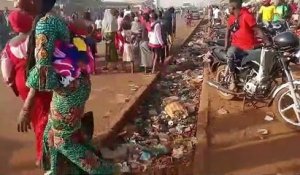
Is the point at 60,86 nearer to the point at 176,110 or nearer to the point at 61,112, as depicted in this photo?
the point at 61,112

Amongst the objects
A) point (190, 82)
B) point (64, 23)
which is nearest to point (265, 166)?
point (64, 23)

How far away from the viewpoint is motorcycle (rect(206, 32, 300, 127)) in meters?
6.29

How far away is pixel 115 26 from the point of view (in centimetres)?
1317

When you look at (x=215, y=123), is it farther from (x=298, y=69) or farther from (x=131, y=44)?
(x=131, y=44)

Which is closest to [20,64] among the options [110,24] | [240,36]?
[240,36]

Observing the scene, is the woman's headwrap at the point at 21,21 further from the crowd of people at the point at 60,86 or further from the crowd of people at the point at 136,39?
the crowd of people at the point at 136,39

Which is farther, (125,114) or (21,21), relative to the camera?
(125,114)

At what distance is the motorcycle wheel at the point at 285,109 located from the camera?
6.20 metres

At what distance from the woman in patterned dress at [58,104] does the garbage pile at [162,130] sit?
30 cm

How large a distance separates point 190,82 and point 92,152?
307 inches

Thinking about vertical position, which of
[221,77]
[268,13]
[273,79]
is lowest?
[221,77]

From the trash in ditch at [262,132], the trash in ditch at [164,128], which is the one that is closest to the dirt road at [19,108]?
the trash in ditch at [164,128]

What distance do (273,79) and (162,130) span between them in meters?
2.06

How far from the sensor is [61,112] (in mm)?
2914
